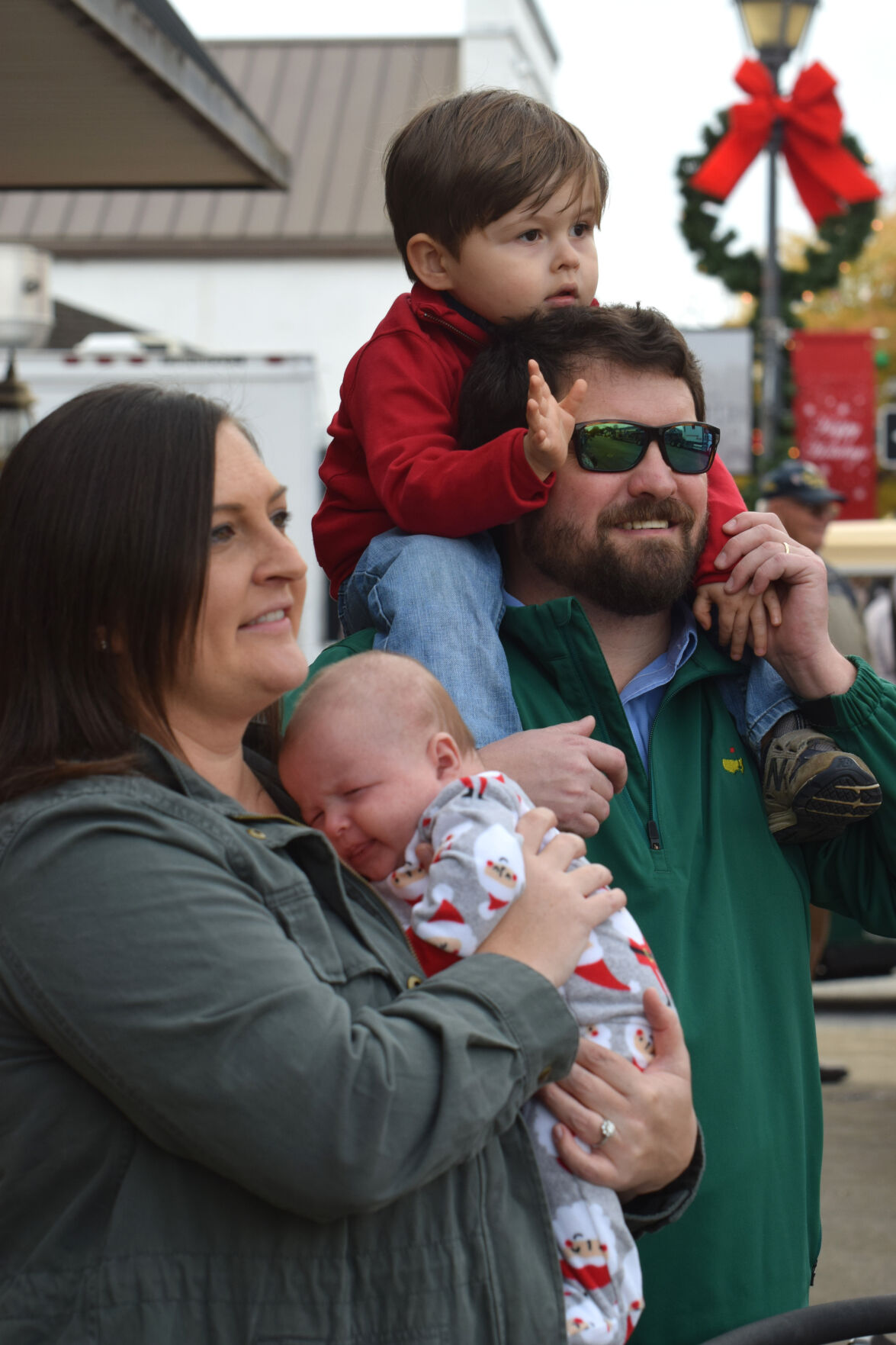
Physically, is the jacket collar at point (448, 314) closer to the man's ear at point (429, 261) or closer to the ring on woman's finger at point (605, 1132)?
the man's ear at point (429, 261)

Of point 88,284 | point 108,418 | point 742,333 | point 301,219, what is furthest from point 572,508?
point 88,284

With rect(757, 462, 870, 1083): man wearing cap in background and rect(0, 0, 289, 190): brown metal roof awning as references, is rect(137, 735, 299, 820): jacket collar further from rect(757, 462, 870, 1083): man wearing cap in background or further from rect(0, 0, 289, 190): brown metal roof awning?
rect(757, 462, 870, 1083): man wearing cap in background

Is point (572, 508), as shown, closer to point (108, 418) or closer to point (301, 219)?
point (108, 418)

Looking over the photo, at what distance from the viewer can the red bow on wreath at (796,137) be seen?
9.66 m

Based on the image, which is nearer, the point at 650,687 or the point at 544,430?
the point at 544,430

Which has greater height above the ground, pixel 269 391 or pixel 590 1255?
pixel 269 391

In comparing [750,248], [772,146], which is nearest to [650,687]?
[772,146]

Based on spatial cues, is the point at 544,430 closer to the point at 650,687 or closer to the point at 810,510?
the point at 650,687

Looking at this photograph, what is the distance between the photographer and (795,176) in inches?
400

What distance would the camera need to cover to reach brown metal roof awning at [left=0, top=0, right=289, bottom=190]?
3.69 metres

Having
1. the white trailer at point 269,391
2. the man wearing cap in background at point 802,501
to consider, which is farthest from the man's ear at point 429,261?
the white trailer at point 269,391

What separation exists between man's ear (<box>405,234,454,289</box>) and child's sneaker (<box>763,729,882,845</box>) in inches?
45.2

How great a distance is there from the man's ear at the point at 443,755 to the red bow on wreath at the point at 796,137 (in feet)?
27.5

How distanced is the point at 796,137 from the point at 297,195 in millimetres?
15285
